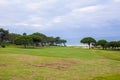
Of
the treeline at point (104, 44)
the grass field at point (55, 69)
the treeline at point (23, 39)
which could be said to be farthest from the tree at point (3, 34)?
the grass field at point (55, 69)

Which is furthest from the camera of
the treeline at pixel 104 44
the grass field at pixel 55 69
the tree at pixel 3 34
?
the tree at pixel 3 34

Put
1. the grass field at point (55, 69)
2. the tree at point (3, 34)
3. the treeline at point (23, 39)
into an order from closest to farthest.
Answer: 1. the grass field at point (55, 69)
2. the treeline at point (23, 39)
3. the tree at point (3, 34)

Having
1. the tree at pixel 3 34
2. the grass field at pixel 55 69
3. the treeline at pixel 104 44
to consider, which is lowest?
the grass field at pixel 55 69

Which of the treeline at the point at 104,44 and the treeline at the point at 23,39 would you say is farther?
the treeline at the point at 23,39

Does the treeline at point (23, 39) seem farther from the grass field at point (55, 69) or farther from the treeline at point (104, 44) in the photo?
the grass field at point (55, 69)

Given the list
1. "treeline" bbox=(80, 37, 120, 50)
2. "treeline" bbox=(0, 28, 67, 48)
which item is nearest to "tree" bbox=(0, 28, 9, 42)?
"treeline" bbox=(0, 28, 67, 48)

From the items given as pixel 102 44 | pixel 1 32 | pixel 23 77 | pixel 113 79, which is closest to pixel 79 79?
pixel 113 79

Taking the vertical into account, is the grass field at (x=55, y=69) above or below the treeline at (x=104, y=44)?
below

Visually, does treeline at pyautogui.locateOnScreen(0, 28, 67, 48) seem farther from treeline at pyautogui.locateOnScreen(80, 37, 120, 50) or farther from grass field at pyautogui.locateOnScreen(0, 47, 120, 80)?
grass field at pyautogui.locateOnScreen(0, 47, 120, 80)

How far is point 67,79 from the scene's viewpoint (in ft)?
74.8

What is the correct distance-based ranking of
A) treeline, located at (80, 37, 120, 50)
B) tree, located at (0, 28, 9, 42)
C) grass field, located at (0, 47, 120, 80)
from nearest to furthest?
grass field, located at (0, 47, 120, 80) → treeline, located at (80, 37, 120, 50) → tree, located at (0, 28, 9, 42)

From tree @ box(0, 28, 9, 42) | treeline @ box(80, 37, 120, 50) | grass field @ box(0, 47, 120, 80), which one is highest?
tree @ box(0, 28, 9, 42)

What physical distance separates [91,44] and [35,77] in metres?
118

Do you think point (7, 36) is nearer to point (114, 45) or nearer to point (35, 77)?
point (114, 45)
